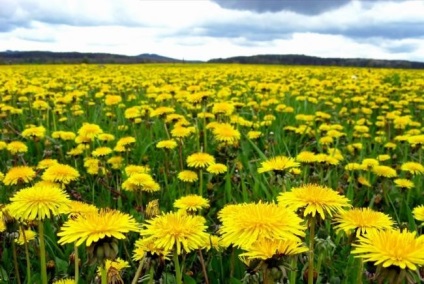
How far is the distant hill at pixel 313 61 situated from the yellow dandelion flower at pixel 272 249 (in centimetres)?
4613

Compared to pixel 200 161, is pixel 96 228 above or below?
above

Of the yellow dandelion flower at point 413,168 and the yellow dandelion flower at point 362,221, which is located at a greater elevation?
the yellow dandelion flower at point 362,221

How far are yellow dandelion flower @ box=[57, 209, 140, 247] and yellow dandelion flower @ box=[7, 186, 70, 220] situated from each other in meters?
0.20

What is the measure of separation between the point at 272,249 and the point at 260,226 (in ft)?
0.20

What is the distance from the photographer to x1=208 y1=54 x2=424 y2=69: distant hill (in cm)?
4522

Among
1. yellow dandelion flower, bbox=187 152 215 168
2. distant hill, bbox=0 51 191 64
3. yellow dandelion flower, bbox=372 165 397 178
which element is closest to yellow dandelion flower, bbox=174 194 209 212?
yellow dandelion flower, bbox=187 152 215 168

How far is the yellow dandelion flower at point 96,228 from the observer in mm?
1082

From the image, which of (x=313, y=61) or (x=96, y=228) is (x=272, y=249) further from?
(x=313, y=61)

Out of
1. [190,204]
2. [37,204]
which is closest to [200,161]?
[190,204]

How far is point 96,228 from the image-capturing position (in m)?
1.10

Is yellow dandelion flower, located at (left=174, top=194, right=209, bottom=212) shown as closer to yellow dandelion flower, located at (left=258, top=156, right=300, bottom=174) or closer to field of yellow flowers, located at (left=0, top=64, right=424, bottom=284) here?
field of yellow flowers, located at (left=0, top=64, right=424, bottom=284)

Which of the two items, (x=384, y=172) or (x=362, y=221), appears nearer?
(x=362, y=221)

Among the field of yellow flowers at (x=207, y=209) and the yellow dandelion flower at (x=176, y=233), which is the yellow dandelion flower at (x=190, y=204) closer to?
the field of yellow flowers at (x=207, y=209)

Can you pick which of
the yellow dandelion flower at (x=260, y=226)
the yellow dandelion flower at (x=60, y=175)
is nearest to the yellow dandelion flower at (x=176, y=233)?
the yellow dandelion flower at (x=260, y=226)
